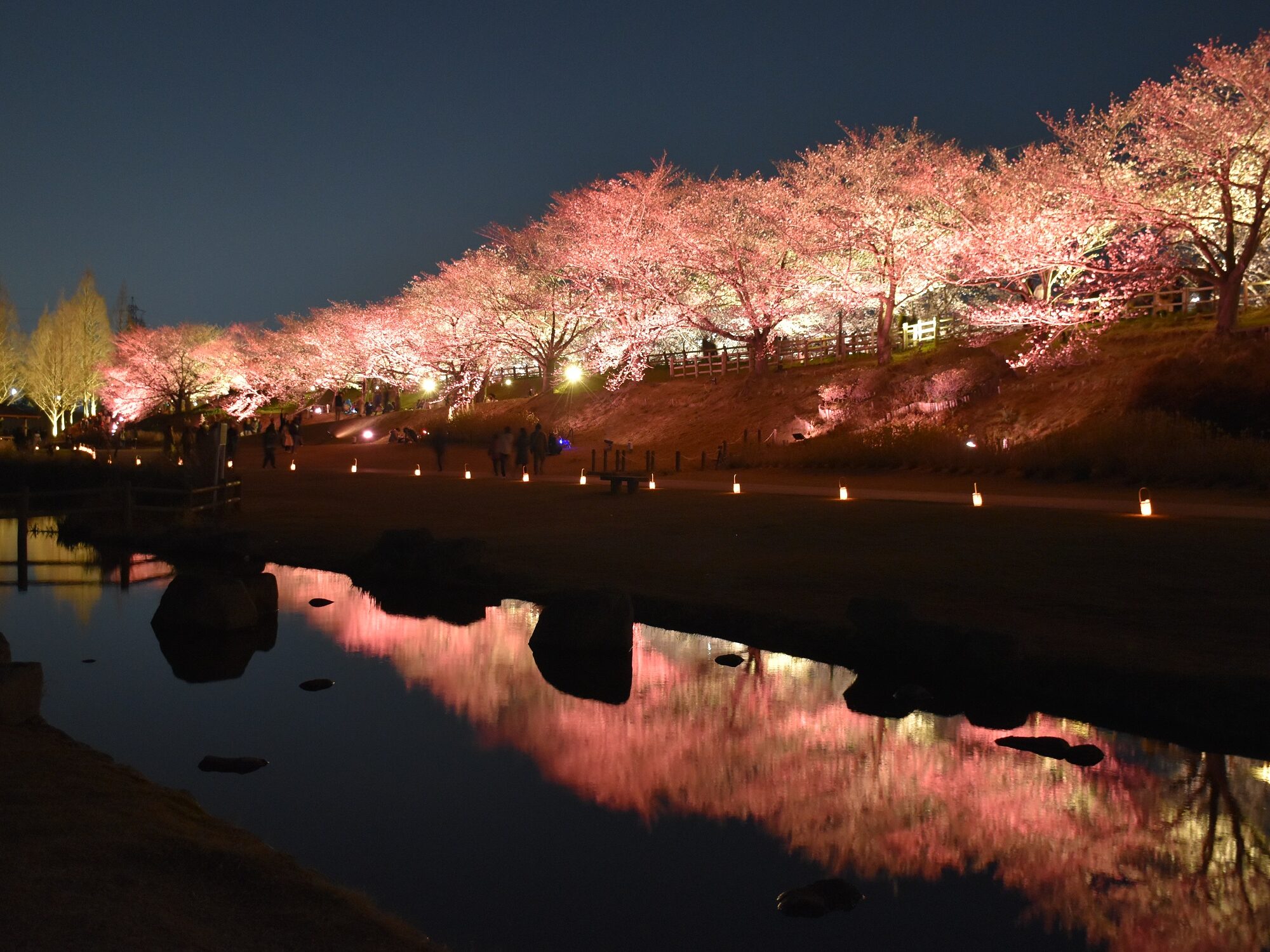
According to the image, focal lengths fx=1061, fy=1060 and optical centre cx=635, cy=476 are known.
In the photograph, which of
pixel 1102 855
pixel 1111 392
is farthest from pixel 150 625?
pixel 1111 392

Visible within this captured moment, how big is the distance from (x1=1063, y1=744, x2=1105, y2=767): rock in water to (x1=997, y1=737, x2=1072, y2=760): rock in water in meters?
0.05

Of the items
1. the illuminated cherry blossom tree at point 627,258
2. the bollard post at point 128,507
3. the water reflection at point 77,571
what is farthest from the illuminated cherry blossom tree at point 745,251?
the water reflection at point 77,571

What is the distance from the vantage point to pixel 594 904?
20.5 ft

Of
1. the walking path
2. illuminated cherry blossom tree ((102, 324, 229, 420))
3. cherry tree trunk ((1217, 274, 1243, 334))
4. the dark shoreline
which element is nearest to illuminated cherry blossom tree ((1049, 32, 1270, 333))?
cherry tree trunk ((1217, 274, 1243, 334))

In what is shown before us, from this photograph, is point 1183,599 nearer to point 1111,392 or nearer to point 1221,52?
point 1111,392

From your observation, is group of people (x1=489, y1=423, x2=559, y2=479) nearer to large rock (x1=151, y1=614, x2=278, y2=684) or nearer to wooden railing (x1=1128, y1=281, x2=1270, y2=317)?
large rock (x1=151, y1=614, x2=278, y2=684)

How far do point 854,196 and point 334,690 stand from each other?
3926 centimetres

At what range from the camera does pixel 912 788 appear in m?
7.98

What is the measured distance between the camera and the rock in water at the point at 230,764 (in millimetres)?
8461

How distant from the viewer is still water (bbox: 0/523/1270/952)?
6090 mm

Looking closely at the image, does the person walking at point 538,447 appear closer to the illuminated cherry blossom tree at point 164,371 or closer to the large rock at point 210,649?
the large rock at point 210,649

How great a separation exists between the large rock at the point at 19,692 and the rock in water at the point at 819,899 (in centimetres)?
578

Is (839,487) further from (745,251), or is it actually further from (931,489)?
(745,251)

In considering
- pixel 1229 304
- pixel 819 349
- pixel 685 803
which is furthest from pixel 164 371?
pixel 685 803
